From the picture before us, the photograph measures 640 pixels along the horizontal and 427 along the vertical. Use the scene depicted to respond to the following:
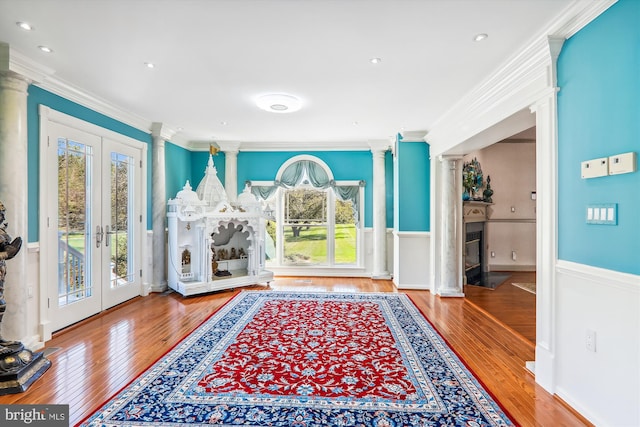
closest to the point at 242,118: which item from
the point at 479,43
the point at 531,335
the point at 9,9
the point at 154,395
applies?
the point at 9,9

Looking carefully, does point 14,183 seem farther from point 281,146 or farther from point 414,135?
point 414,135

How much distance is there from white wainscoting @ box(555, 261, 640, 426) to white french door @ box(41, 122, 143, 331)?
4.52 metres

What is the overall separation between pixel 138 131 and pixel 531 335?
223 inches

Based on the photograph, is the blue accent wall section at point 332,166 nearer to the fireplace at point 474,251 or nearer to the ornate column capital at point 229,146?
the ornate column capital at point 229,146

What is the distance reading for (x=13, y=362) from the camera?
8.00 feet

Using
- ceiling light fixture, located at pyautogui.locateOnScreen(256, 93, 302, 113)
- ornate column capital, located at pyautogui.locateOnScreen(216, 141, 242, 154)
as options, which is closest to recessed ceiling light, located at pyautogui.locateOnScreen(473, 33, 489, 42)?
ceiling light fixture, located at pyautogui.locateOnScreen(256, 93, 302, 113)

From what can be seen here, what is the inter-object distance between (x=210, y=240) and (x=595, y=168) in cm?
473

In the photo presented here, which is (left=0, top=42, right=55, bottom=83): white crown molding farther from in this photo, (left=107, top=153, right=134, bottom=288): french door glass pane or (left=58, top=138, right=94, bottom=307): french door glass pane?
(left=107, top=153, right=134, bottom=288): french door glass pane

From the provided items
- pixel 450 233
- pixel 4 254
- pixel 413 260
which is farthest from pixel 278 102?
pixel 413 260

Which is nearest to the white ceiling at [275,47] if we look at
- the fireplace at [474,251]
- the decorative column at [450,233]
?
the decorative column at [450,233]

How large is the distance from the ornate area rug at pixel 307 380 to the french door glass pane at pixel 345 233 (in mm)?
2792

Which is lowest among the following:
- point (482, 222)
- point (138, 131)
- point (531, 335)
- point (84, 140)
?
point (531, 335)

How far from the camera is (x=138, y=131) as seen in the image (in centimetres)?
493

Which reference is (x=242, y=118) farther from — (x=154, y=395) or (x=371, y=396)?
(x=371, y=396)
